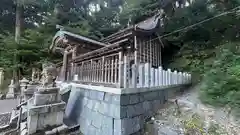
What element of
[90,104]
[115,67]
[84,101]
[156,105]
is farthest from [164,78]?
[84,101]

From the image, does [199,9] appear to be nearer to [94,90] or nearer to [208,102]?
[208,102]

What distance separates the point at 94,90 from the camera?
3523 millimetres

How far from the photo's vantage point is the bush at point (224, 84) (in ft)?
9.26

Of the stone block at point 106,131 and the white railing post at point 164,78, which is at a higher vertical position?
the white railing post at point 164,78

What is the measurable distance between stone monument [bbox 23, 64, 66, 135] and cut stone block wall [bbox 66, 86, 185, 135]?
0.70 meters

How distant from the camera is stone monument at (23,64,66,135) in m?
3.17

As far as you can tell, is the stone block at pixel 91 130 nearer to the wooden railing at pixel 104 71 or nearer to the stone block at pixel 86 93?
the stone block at pixel 86 93

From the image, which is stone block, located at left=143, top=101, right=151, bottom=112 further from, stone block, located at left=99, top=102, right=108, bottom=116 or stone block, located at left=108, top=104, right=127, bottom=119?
A: stone block, located at left=99, top=102, right=108, bottom=116

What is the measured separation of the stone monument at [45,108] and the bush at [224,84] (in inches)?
149

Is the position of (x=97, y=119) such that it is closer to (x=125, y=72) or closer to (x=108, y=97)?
(x=108, y=97)

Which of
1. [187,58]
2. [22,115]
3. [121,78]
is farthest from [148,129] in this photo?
[187,58]

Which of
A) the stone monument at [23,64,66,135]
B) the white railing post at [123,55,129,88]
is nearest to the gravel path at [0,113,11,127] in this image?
the stone monument at [23,64,66,135]

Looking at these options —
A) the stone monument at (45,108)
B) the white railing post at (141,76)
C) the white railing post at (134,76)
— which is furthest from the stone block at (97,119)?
the white railing post at (141,76)

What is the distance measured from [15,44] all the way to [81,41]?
631 centimetres
